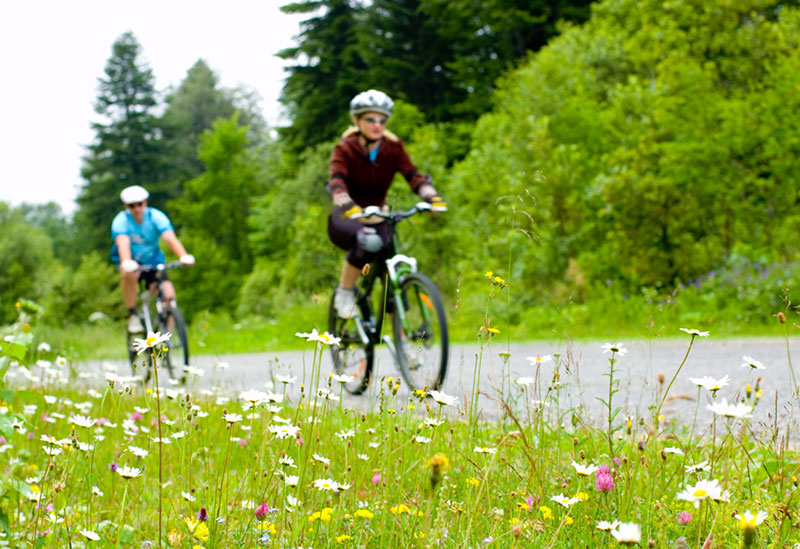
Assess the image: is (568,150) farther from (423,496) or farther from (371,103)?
(423,496)

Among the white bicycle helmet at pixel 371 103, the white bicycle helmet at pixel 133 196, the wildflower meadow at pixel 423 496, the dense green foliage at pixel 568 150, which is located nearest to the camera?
the wildflower meadow at pixel 423 496

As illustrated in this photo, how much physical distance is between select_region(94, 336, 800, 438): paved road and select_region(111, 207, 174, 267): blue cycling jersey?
1.15 meters

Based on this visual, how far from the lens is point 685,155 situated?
12273 mm

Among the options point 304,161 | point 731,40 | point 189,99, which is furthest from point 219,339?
point 189,99

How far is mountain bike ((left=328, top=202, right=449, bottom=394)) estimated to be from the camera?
4.54 metres

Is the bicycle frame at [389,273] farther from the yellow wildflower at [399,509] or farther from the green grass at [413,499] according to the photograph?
the yellow wildflower at [399,509]

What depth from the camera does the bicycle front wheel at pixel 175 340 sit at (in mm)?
6031

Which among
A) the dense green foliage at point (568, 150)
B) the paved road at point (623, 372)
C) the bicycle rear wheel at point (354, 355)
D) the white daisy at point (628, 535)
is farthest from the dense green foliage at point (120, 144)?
the white daisy at point (628, 535)

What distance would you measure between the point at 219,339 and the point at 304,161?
67.3ft

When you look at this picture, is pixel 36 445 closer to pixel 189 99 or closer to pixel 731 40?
pixel 731 40

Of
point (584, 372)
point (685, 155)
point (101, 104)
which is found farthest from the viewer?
point (101, 104)

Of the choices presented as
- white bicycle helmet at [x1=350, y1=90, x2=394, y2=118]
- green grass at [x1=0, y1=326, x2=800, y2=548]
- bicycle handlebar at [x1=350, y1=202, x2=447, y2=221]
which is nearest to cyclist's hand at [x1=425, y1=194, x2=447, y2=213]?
bicycle handlebar at [x1=350, y1=202, x2=447, y2=221]

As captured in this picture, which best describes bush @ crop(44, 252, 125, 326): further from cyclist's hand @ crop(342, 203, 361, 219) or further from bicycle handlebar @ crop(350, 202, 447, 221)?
bicycle handlebar @ crop(350, 202, 447, 221)

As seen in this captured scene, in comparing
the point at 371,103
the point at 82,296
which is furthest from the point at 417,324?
the point at 82,296
